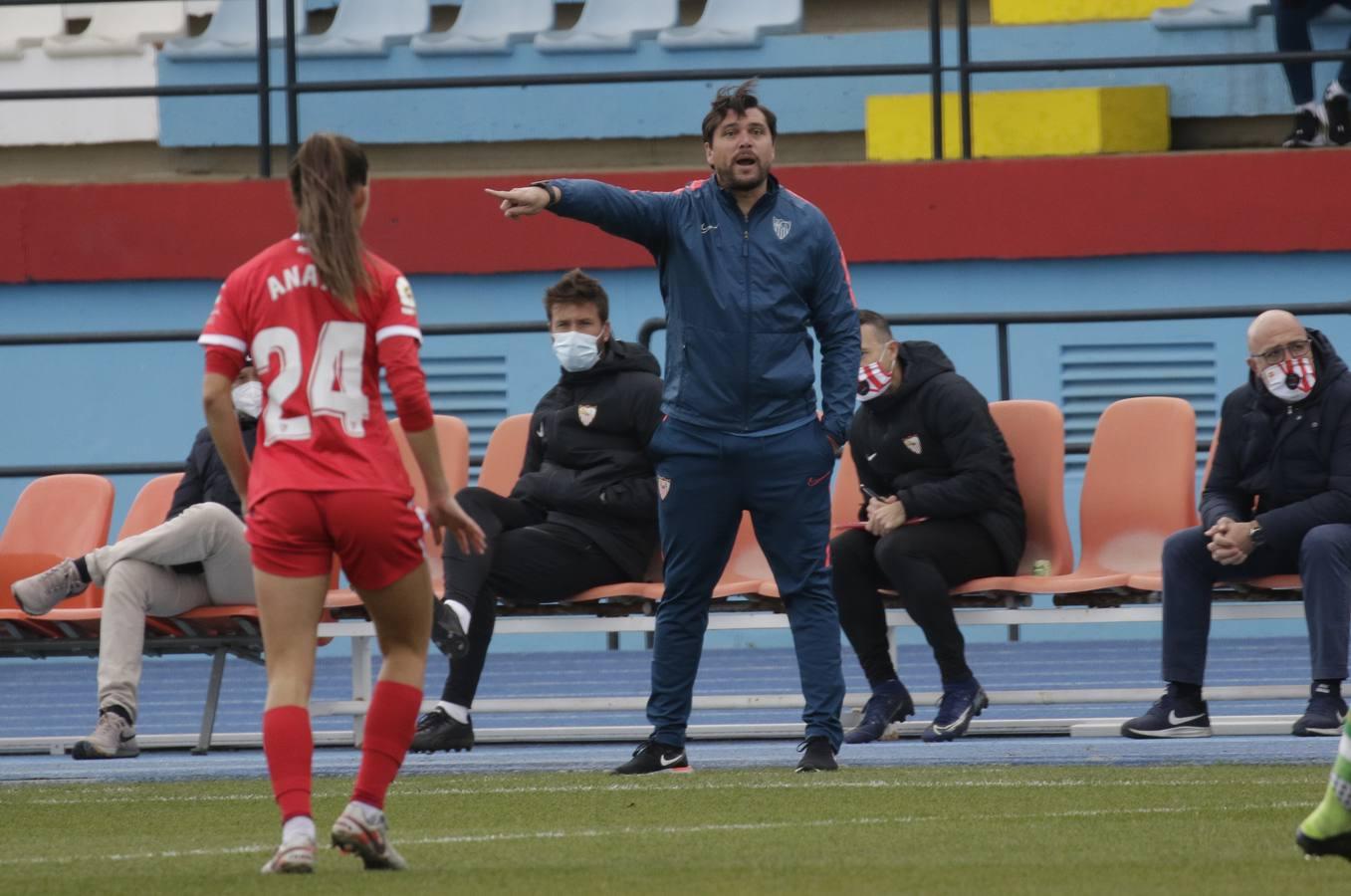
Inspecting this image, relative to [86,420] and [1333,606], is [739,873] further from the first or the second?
[86,420]

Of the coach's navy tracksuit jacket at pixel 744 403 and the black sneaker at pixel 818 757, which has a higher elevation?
the coach's navy tracksuit jacket at pixel 744 403

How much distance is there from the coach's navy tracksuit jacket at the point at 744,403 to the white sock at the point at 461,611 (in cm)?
85

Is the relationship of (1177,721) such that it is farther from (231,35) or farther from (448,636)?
(231,35)

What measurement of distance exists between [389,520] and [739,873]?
1016 millimetres

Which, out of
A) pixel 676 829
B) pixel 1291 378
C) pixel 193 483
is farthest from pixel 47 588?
pixel 1291 378

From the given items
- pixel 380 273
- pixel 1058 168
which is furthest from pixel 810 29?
pixel 380 273

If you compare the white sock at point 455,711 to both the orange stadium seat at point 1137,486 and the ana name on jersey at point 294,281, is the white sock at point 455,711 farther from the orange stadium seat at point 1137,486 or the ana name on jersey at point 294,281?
the ana name on jersey at point 294,281

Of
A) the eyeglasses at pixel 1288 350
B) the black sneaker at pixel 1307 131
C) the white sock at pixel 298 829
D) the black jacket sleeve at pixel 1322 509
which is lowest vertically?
the white sock at pixel 298 829

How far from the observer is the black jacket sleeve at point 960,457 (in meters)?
7.87

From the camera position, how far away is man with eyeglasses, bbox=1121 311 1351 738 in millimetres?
7355

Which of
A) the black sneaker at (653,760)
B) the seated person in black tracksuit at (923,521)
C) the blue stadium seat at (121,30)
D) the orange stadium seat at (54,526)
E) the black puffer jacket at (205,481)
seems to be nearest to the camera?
the black sneaker at (653,760)

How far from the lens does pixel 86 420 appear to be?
42.1ft

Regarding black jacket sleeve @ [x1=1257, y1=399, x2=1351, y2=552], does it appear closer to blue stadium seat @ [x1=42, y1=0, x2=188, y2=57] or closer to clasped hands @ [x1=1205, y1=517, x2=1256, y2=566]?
clasped hands @ [x1=1205, y1=517, x2=1256, y2=566]

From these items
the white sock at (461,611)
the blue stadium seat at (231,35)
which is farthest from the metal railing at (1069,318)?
the blue stadium seat at (231,35)
